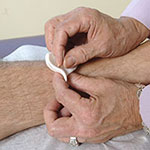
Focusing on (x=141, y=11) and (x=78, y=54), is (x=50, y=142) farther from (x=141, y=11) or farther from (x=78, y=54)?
(x=141, y=11)

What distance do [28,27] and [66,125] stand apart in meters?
1.58

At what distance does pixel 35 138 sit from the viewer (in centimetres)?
77

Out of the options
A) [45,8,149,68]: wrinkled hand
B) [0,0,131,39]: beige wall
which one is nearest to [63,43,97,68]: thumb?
[45,8,149,68]: wrinkled hand

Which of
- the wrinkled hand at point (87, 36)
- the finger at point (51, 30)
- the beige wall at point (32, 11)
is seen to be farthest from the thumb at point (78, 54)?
the beige wall at point (32, 11)

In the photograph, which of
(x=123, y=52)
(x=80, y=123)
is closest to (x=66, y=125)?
(x=80, y=123)

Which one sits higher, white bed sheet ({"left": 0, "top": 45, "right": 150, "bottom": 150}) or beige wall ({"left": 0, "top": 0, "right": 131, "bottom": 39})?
beige wall ({"left": 0, "top": 0, "right": 131, "bottom": 39})

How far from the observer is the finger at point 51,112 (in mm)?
727

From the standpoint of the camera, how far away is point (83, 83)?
0.71 meters

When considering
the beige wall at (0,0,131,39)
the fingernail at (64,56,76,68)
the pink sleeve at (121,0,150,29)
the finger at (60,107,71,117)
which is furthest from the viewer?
the beige wall at (0,0,131,39)

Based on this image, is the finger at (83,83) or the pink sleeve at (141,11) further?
the pink sleeve at (141,11)

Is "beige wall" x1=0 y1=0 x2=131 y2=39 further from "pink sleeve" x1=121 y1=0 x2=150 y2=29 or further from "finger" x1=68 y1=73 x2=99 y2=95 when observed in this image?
"finger" x1=68 y1=73 x2=99 y2=95

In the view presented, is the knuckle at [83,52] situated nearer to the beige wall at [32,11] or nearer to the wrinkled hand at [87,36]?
the wrinkled hand at [87,36]

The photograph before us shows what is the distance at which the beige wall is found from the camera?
6.53 feet

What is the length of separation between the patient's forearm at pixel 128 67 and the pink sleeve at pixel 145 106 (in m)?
0.12
